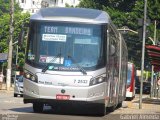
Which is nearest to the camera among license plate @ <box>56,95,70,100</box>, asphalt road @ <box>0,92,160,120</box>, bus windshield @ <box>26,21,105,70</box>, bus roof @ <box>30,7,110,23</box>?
asphalt road @ <box>0,92,160,120</box>

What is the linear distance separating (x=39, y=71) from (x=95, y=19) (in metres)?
2.50

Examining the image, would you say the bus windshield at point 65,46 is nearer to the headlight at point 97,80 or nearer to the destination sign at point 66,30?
the destination sign at point 66,30

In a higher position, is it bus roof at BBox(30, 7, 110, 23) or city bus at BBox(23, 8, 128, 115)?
bus roof at BBox(30, 7, 110, 23)

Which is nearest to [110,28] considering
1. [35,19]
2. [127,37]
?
[35,19]

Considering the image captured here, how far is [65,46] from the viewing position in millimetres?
21109

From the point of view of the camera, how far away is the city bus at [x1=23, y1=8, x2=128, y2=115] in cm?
2081

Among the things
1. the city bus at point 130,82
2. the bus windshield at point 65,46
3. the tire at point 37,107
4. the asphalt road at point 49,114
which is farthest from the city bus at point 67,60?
the city bus at point 130,82

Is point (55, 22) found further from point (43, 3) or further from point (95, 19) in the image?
point (43, 3)

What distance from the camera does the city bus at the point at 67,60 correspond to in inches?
819

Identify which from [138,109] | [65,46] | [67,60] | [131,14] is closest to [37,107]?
[67,60]

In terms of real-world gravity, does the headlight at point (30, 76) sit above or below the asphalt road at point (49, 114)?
above

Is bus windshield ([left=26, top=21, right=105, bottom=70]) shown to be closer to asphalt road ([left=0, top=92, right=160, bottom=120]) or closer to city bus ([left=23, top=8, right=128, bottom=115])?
city bus ([left=23, top=8, right=128, bottom=115])

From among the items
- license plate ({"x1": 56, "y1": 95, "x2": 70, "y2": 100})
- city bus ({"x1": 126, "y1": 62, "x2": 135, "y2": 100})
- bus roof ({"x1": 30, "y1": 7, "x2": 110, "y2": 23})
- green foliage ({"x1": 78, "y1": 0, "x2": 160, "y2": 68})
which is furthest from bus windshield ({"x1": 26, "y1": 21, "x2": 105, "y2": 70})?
green foliage ({"x1": 78, "y1": 0, "x2": 160, "y2": 68})

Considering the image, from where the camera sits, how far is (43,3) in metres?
136
